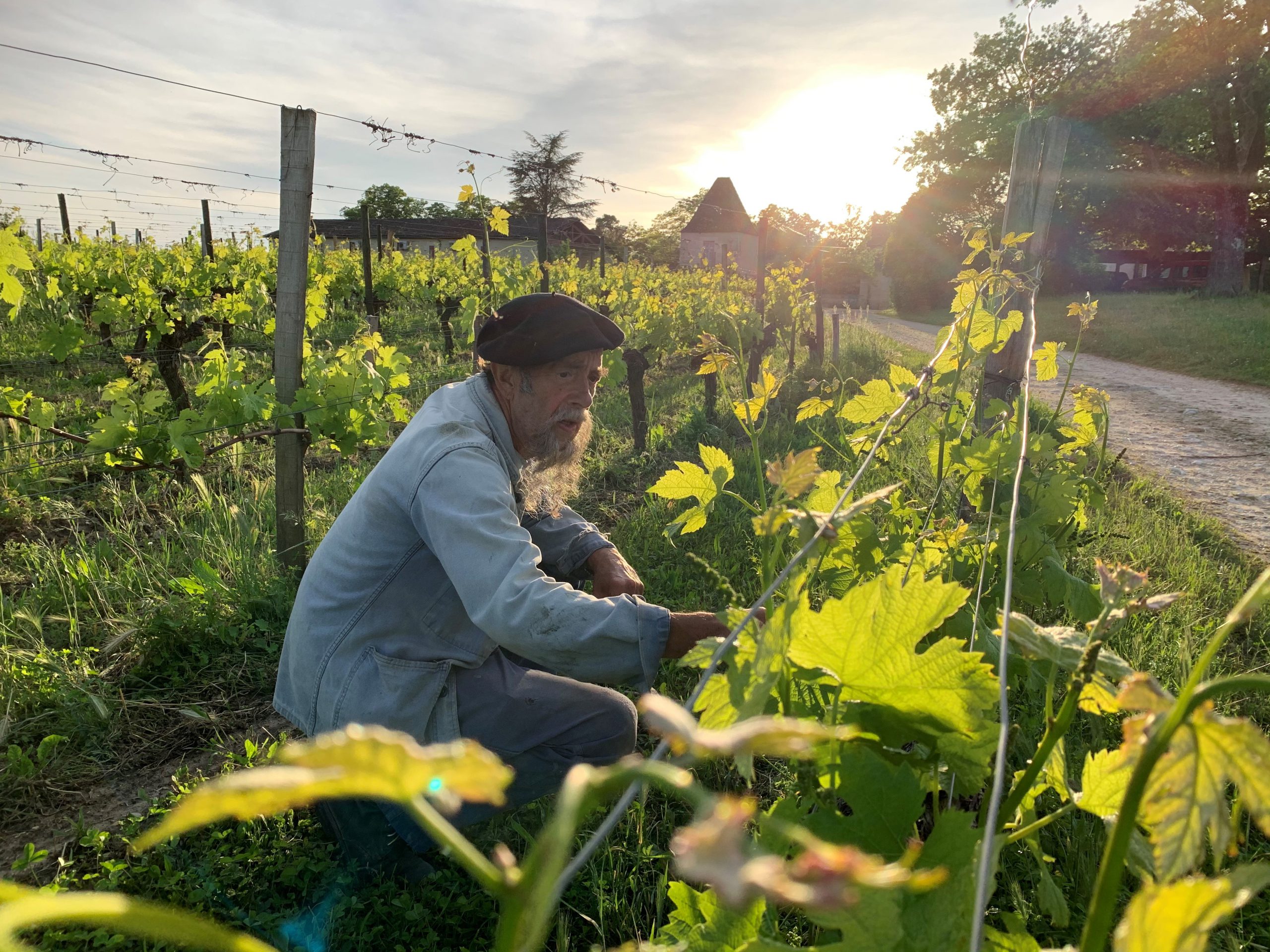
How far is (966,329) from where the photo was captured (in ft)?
7.18

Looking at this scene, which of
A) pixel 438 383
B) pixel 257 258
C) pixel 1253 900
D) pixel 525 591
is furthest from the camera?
pixel 257 258

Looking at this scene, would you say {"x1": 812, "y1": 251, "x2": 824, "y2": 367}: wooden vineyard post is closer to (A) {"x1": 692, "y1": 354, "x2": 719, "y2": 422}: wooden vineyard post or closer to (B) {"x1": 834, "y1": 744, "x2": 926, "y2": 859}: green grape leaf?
(A) {"x1": 692, "y1": 354, "x2": 719, "y2": 422}: wooden vineyard post

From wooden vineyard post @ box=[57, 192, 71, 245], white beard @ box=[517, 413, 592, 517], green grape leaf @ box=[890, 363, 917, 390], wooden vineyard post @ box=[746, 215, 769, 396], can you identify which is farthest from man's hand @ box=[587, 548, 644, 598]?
wooden vineyard post @ box=[57, 192, 71, 245]

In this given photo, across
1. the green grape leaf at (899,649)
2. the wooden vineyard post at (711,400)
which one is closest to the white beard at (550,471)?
the green grape leaf at (899,649)

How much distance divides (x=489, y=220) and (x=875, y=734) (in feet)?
17.1

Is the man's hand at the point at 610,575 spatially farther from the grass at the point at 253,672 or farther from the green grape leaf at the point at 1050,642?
the green grape leaf at the point at 1050,642

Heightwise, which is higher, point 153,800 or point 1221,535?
point 1221,535

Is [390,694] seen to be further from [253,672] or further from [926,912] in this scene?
[926,912]

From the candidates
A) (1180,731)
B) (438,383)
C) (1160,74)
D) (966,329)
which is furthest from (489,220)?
(1160,74)

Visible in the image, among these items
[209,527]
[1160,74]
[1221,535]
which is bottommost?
[209,527]

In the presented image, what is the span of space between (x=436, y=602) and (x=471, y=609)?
40 centimetres

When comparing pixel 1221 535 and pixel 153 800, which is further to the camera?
pixel 1221 535

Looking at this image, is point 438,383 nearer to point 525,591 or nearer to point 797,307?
point 797,307

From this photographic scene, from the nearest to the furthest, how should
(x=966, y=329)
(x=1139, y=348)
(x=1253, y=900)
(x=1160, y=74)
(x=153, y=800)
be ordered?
(x=1253, y=900)
(x=966, y=329)
(x=153, y=800)
(x=1139, y=348)
(x=1160, y=74)
